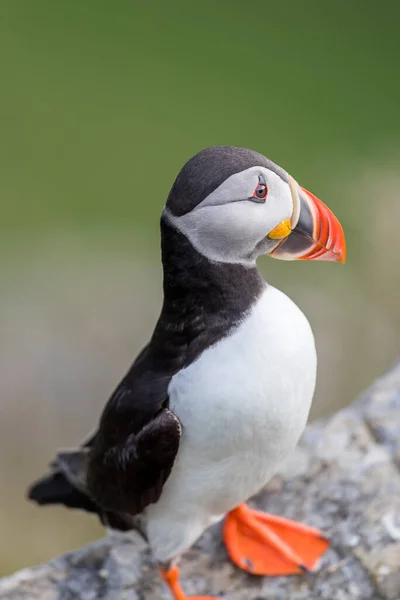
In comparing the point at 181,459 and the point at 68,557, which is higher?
the point at 181,459

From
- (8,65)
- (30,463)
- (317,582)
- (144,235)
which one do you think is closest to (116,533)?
(317,582)

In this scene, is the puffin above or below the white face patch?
below

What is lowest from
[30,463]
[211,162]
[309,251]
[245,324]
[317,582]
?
[30,463]

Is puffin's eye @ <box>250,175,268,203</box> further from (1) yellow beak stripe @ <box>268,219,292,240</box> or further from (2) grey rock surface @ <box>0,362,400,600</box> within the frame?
(2) grey rock surface @ <box>0,362,400,600</box>

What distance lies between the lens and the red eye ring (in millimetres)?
1265

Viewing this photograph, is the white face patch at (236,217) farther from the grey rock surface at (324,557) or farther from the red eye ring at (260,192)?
the grey rock surface at (324,557)

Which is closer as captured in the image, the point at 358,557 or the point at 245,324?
the point at 245,324

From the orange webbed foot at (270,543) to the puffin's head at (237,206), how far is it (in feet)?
2.41

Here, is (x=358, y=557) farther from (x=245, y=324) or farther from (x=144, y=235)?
(x=144, y=235)

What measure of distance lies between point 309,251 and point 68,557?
3.10 feet

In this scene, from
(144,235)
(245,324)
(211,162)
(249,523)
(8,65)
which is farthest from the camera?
(8,65)

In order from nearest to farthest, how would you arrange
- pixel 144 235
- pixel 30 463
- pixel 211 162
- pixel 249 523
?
pixel 211 162
pixel 249 523
pixel 30 463
pixel 144 235

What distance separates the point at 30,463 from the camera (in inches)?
116

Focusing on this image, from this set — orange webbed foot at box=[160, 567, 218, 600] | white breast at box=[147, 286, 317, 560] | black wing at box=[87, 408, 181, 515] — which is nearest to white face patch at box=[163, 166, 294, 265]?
white breast at box=[147, 286, 317, 560]
